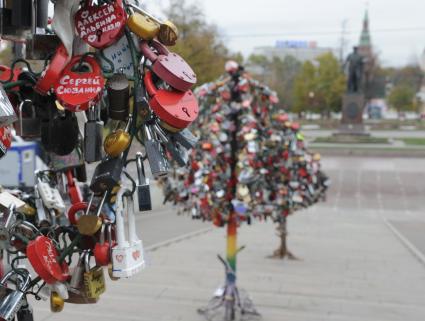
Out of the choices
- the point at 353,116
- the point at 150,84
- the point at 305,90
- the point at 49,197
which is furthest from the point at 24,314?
the point at 305,90

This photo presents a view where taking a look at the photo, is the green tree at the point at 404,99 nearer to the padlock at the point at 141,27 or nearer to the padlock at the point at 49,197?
the padlock at the point at 49,197

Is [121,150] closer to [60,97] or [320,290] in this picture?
[60,97]

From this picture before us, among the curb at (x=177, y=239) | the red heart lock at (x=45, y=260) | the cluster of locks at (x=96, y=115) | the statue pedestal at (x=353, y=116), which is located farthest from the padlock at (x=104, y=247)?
the statue pedestal at (x=353, y=116)

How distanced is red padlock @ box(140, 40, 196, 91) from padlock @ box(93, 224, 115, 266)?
0.65 metres

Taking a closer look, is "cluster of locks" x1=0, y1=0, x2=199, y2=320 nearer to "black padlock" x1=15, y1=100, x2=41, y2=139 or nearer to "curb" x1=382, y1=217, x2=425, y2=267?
"black padlock" x1=15, y1=100, x2=41, y2=139

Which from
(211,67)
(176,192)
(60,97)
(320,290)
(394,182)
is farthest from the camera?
(211,67)

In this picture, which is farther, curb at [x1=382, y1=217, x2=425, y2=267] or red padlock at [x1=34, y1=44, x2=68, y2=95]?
curb at [x1=382, y1=217, x2=425, y2=267]

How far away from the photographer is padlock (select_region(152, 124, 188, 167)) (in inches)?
A: 90.3

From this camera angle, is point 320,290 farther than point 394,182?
No

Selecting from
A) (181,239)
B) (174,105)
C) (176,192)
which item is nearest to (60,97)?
(174,105)

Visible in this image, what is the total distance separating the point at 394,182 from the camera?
21.2 meters

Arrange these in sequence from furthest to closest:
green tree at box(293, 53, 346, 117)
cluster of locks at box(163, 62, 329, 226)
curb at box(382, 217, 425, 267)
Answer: green tree at box(293, 53, 346, 117), curb at box(382, 217, 425, 267), cluster of locks at box(163, 62, 329, 226)

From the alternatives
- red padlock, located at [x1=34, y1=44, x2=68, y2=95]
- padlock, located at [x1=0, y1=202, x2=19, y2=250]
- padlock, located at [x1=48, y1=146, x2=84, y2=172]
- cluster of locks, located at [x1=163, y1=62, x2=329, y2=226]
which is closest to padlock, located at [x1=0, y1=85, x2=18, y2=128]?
red padlock, located at [x1=34, y1=44, x2=68, y2=95]

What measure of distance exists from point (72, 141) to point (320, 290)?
5929 mm
